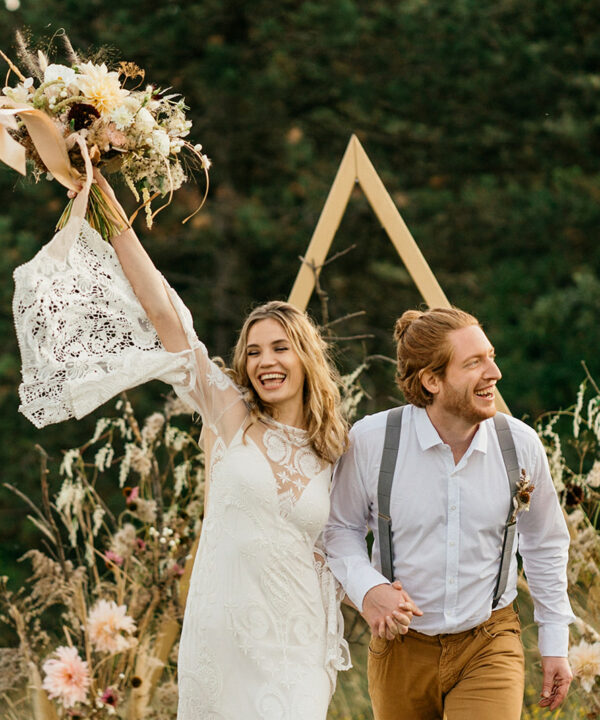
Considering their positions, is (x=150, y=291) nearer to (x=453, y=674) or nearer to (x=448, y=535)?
(x=448, y=535)

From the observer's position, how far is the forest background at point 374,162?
32.4 ft

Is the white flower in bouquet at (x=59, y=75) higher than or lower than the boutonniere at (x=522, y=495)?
higher

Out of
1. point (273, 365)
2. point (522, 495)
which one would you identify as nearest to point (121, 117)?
point (273, 365)

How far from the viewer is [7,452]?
10.1 m

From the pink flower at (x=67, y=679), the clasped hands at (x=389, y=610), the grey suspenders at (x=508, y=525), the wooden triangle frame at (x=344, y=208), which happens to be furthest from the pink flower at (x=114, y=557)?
the grey suspenders at (x=508, y=525)

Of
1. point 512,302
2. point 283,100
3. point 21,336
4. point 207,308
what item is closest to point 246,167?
point 283,100

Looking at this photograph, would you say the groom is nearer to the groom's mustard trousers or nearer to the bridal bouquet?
the groom's mustard trousers

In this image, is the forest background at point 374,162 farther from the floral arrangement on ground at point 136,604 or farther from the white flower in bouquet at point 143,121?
the white flower in bouquet at point 143,121

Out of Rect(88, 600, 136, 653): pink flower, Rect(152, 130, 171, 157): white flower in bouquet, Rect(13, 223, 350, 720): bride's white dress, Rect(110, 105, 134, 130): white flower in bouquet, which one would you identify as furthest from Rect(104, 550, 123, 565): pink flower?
Rect(110, 105, 134, 130): white flower in bouquet

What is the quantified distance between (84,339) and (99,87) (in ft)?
2.63

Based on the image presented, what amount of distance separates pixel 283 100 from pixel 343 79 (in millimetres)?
652

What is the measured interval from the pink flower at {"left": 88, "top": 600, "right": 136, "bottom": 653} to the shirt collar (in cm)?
187

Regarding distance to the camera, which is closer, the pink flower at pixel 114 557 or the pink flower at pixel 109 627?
the pink flower at pixel 109 627

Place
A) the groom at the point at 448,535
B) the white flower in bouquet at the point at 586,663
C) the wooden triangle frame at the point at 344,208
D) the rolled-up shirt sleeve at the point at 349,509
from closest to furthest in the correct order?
the groom at the point at 448,535, the rolled-up shirt sleeve at the point at 349,509, the white flower in bouquet at the point at 586,663, the wooden triangle frame at the point at 344,208
